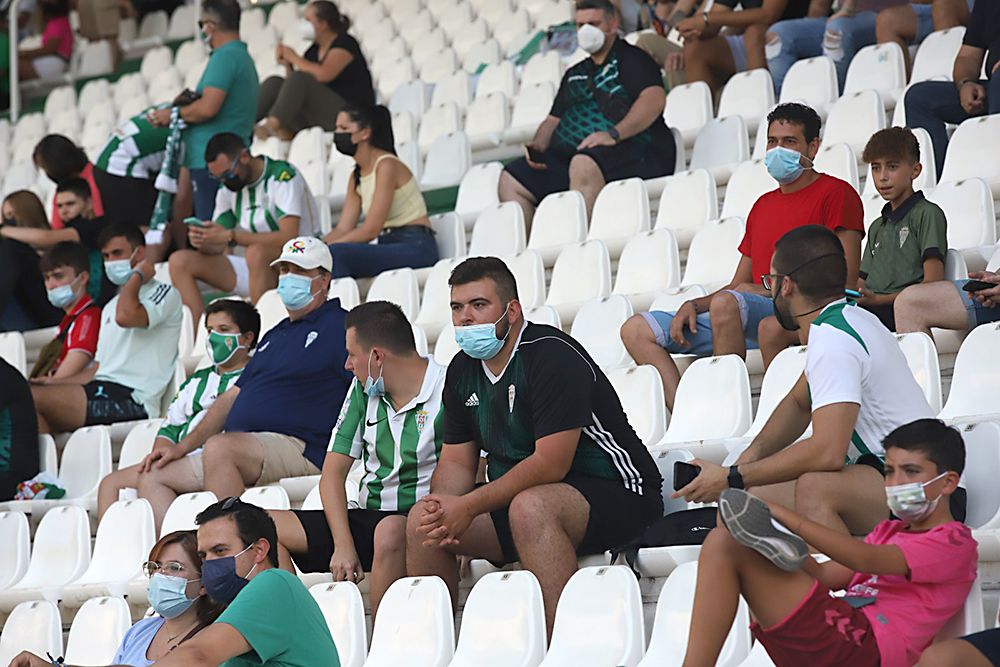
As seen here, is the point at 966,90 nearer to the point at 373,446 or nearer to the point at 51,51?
the point at 373,446

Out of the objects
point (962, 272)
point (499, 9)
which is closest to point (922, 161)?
point (962, 272)

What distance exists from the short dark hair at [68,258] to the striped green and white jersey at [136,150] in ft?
2.94

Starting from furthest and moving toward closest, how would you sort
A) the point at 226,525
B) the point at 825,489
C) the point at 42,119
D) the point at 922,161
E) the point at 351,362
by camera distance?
the point at 42,119 < the point at 922,161 < the point at 351,362 < the point at 226,525 < the point at 825,489

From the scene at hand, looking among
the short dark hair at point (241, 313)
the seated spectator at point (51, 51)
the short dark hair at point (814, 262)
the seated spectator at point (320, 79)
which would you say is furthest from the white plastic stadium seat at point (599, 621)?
the seated spectator at point (51, 51)

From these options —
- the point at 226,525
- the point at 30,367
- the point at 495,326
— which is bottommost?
the point at 30,367

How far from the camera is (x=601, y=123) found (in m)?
6.35

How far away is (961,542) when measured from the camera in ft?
9.78

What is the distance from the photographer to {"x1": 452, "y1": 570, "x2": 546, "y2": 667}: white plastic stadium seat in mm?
3633

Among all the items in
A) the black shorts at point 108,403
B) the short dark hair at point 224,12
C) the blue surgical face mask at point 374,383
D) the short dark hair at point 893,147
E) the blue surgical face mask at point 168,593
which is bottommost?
the black shorts at point 108,403

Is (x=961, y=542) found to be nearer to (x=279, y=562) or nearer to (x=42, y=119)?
(x=279, y=562)

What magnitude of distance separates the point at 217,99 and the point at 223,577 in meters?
3.86

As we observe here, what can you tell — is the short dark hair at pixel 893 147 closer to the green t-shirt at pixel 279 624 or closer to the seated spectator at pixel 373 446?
the seated spectator at pixel 373 446

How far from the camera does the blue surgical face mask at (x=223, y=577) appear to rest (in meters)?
3.65

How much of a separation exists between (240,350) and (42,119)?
5.17 m
